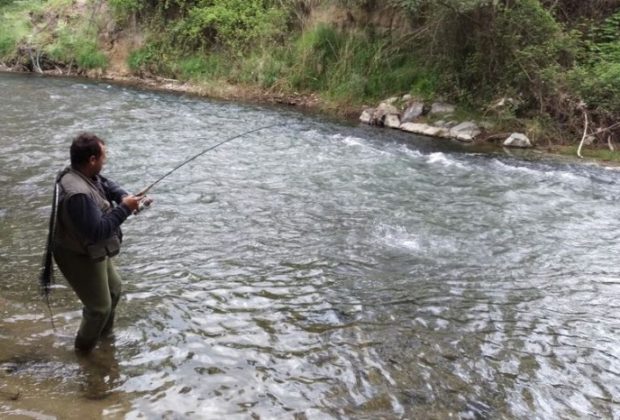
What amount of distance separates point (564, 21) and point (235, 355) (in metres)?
14.4

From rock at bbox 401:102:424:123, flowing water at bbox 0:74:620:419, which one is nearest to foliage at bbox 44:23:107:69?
flowing water at bbox 0:74:620:419

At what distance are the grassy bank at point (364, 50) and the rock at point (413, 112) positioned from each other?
427 mm

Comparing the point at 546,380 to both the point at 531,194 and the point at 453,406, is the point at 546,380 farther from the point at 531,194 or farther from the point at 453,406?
the point at 531,194

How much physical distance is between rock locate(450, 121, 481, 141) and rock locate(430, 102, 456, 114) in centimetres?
78

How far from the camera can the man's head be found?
3869 millimetres

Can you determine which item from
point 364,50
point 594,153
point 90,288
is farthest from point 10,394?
point 364,50

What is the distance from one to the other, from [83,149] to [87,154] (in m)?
0.04

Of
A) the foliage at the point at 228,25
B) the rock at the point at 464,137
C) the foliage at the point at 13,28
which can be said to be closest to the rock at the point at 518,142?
the rock at the point at 464,137

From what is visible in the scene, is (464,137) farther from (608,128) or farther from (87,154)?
(87,154)

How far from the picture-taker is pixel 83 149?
3.88 meters

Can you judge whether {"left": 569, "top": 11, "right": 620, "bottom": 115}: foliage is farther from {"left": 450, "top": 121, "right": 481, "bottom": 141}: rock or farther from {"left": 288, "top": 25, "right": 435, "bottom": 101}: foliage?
{"left": 288, "top": 25, "right": 435, "bottom": 101}: foliage

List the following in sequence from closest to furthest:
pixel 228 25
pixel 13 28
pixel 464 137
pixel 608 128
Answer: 1. pixel 608 128
2. pixel 464 137
3. pixel 228 25
4. pixel 13 28

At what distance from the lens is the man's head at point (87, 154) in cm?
387

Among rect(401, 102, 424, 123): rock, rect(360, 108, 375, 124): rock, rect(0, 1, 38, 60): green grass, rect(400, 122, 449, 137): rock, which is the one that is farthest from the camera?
rect(0, 1, 38, 60): green grass
